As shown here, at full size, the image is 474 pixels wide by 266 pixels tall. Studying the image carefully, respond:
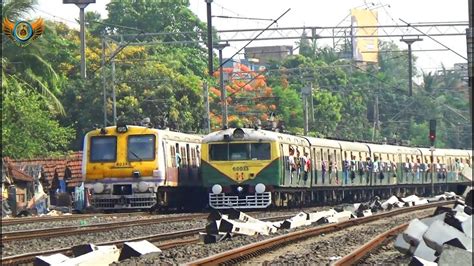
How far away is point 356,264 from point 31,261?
4011mm

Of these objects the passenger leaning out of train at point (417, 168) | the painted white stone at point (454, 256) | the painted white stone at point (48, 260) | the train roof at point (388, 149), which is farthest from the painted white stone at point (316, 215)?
the passenger leaning out of train at point (417, 168)

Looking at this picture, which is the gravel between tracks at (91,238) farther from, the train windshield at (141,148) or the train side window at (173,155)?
the train side window at (173,155)

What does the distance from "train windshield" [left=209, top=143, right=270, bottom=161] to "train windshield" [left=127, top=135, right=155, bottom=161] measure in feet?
5.96

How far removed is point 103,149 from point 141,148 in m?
1.05

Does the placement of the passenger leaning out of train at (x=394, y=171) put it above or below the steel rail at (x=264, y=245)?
above

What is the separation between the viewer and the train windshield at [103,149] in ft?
104

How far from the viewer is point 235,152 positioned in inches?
1272

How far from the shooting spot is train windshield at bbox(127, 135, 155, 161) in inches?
1238

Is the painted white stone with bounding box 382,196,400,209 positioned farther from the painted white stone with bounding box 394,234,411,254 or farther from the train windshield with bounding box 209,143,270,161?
the painted white stone with bounding box 394,234,411,254

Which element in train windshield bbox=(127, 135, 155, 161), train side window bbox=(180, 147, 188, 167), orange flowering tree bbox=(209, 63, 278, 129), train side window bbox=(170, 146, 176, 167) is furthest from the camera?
orange flowering tree bbox=(209, 63, 278, 129)

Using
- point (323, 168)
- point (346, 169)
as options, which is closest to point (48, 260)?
point (323, 168)

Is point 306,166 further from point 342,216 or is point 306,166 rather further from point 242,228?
point 242,228

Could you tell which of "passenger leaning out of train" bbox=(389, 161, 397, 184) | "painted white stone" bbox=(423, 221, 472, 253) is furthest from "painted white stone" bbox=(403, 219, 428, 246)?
"passenger leaning out of train" bbox=(389, 161, 397, 184)

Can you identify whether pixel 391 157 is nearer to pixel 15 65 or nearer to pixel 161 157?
pixel 15 65
